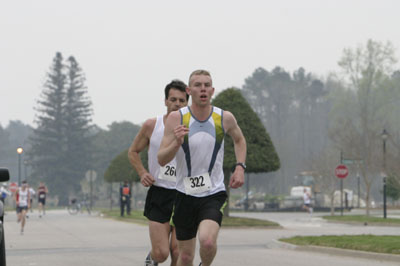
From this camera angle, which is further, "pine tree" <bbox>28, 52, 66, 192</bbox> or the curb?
"pine tree" <bbox>28, 52, 66, 192</bbox>

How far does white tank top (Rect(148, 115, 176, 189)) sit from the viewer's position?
29.3 ft

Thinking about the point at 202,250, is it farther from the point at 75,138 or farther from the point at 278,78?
the point at 278,78

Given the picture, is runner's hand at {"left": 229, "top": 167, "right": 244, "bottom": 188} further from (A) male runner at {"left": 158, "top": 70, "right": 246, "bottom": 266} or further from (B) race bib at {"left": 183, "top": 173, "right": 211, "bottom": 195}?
(B) race bib at {"left": 183, "top": 173, "right": 211, "bottom": 195}

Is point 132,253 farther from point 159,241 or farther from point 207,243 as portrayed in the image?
point 207,243

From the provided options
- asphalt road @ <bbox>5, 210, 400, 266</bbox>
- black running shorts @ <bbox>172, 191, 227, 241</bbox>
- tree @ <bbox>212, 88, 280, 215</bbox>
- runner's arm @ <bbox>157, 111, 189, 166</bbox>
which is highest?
tree @ <bbox>212, 88, 280, 215</bbox>

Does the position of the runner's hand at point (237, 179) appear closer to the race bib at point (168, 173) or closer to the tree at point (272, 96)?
the race bib at point (168, 173)

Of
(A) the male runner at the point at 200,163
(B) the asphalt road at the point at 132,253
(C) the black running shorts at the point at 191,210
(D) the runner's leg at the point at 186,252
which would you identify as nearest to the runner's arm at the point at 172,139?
(A) the male runner at the point at 200,163

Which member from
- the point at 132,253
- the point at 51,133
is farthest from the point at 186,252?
the point at 51,133

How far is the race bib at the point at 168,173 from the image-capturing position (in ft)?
29.3

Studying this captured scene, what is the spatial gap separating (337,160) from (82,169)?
61.1m

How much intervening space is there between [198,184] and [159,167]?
142 cm

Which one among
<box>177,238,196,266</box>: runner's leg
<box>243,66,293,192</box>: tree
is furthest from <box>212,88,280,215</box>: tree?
<box>243,66,293,192</box>: tree

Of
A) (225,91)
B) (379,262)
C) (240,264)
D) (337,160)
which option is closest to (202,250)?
(240,264)

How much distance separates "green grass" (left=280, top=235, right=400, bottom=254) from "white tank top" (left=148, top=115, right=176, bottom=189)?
7.77m
